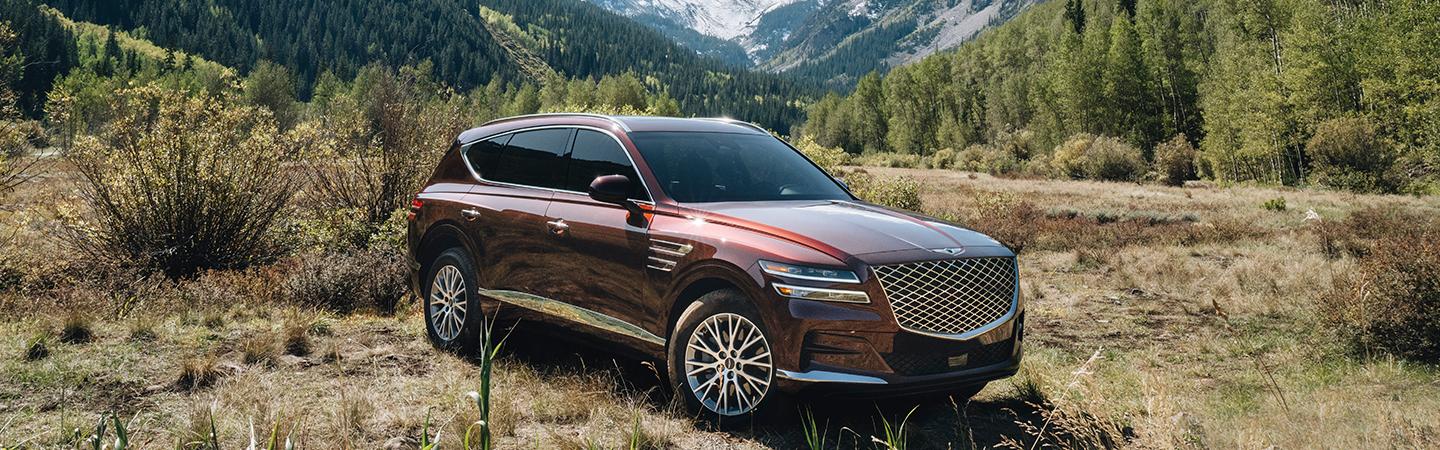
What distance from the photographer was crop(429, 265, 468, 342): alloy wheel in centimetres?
585

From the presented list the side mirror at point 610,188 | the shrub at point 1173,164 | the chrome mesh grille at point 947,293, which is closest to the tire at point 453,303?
the side mirror at point 610,188

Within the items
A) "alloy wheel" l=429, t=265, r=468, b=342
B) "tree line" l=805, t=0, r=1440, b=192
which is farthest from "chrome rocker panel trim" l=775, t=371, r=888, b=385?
"tree line" l=805, t=0, r=1440, b=192

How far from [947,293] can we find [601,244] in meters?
2.00

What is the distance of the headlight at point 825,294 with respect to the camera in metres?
3.61

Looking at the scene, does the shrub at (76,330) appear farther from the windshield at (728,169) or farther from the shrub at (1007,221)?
the shrub at (1007,221)

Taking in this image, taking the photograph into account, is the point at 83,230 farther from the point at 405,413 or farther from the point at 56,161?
the point at 405,413

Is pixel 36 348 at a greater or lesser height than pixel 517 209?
lesser

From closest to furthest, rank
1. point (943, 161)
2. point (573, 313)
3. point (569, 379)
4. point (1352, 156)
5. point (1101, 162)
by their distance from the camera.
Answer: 1. point (573, 313)
2. point (569, 379)
3. point (1352, 156)
4. point (1101, 162)
5. point (943, 161)

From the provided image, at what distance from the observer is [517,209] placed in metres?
5.35

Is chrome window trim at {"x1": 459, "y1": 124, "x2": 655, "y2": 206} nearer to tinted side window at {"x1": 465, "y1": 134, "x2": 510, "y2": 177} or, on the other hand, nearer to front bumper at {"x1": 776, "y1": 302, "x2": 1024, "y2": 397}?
tinted side window at {"x1": 465, "y1": 134, "x2": 510, "y2": 177}

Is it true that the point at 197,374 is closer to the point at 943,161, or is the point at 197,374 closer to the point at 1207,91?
the point at 1207,91

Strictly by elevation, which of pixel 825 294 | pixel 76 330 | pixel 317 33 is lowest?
pixel 825 294

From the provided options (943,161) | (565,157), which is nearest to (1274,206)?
(565,157)

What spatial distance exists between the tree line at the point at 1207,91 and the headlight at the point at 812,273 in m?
21.2
